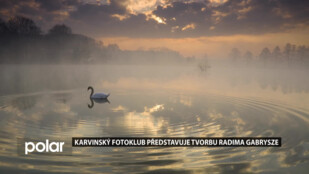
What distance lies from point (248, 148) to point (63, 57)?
125 metres

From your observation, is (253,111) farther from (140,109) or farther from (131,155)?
(131,155)

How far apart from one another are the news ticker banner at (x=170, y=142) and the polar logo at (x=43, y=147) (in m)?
0.69

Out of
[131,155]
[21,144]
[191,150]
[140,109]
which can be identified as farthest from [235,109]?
[21,144]

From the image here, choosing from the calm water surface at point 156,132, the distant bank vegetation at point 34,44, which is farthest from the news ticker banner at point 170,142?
the distant bank vegetation at point 34,44

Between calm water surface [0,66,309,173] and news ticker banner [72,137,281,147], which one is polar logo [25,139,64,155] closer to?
calm water surface [0,66,309,173]

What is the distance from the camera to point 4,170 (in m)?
8.14

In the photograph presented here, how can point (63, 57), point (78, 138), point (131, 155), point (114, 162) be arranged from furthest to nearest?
point (63, 57), point (78, 138), point (131, 155), point (114, 162)

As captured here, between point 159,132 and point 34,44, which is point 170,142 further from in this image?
point 34,44

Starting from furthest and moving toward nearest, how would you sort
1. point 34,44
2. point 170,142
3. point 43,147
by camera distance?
point 34,44 → point 170,142 → point 43,147

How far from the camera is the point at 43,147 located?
402 inches

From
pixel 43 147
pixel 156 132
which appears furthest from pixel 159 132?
pixel 43 147

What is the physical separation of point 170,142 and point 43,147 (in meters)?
5.91

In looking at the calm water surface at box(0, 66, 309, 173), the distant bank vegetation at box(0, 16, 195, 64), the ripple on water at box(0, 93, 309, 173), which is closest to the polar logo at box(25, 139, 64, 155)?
the calm water surface at box(0, 66, 309, 173)

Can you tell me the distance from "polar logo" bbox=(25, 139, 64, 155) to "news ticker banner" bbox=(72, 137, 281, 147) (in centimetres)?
69
